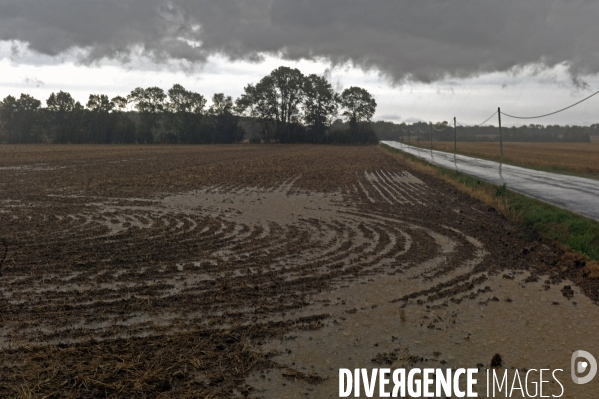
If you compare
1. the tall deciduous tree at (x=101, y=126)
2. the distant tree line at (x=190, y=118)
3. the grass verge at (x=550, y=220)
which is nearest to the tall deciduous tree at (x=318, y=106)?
the distant tree line at (x=190, y=118)

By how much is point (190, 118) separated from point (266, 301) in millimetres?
98711

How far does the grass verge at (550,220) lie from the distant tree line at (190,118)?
84.8 metres

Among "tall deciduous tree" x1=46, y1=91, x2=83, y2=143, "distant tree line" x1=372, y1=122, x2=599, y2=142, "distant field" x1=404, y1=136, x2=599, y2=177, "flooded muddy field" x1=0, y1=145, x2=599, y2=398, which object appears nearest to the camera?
"flooded muddy field" x1=0, y1=145, x2=599, y2=398

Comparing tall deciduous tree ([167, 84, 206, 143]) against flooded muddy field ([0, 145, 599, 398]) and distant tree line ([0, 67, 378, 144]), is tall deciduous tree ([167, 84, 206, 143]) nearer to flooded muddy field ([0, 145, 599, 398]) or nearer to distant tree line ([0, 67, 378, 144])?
Result: distant tree line ([0, 67, 378, 144])

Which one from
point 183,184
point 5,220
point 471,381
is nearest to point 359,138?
point 183,184

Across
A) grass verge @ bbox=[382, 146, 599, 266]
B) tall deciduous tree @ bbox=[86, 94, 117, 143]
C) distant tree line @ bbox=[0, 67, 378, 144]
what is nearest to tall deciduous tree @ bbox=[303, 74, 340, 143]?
distant tree line @ bbox=[0, 67, 378, 144]

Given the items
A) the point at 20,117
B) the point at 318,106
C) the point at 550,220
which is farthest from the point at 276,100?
the point at 550,220

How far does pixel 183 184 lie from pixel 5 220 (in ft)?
30.4

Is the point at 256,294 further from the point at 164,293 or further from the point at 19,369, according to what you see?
the point at 19,369

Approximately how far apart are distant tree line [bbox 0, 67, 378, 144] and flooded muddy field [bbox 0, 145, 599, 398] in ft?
284

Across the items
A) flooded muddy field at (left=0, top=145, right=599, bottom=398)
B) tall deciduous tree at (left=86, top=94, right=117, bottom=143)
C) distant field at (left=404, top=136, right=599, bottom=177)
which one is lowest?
flooded muddy field at (left=0, top=145, right=599, bottom=398)

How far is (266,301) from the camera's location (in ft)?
21.7

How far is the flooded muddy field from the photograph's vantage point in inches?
186

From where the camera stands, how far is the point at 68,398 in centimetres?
420
